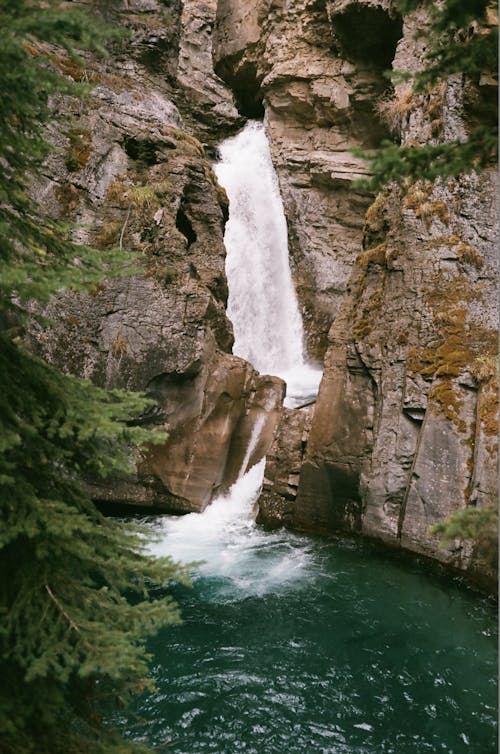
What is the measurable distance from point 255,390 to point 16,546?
10705 mm

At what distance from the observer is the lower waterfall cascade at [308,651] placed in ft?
20.3

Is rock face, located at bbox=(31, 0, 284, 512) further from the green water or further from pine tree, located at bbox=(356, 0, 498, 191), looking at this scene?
pine tree, located at bbox=(356, 0, 498, 191)

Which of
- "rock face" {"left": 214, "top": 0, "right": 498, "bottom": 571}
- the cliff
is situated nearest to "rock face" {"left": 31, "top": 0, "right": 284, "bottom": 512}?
the cliff

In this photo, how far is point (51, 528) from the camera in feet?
11.7

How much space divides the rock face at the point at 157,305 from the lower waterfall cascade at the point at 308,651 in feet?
3.74

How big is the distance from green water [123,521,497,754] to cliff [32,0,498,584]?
1.23 m

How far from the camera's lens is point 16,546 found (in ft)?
13.4

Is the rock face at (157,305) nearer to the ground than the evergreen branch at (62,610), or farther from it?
farther from it

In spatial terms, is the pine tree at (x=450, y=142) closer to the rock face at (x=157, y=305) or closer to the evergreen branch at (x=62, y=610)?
the evergreen branch at (x=62, y=610)

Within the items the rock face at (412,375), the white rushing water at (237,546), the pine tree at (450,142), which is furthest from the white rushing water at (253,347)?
the pine tree at (450,142)

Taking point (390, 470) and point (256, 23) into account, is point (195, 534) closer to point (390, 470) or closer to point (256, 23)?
point (390, 470)

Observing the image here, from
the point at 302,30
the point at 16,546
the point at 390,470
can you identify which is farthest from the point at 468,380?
the point at 302,30

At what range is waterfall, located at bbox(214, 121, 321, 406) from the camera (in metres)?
19.9

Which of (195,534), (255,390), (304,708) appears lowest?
(304,708)
